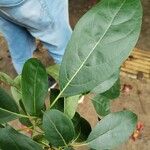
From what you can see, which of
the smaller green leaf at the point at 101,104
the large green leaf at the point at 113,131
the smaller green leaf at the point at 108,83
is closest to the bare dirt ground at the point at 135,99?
the smaller green leaf at the point at 101,104

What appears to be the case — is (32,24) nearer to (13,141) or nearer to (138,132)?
(138,132)

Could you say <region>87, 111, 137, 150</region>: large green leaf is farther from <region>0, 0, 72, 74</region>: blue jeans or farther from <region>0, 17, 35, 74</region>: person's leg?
<region>0, 17, 35, 74</region>: person's leg

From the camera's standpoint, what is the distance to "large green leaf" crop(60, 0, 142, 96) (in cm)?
54

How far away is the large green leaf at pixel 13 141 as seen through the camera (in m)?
0.56

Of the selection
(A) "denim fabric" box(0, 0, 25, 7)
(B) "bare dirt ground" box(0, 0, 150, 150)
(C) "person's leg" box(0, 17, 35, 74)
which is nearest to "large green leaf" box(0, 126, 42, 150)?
(A) "denim fabric" box(0, 0, 25, 7)

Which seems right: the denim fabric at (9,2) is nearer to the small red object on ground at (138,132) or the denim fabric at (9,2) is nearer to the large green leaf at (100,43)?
the small red object on ground at (138,132)

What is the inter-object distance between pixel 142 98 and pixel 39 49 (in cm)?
93

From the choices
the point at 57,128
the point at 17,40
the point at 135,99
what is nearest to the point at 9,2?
the point at 17,40

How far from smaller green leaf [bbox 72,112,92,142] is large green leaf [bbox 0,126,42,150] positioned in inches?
7.2

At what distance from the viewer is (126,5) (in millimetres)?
535

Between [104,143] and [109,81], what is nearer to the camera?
[104,143]

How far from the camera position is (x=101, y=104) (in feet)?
2.94

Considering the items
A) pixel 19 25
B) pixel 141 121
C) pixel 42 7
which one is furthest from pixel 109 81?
pixel 141 121

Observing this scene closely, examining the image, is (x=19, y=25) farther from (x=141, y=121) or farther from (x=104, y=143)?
(x=104, y=143)
